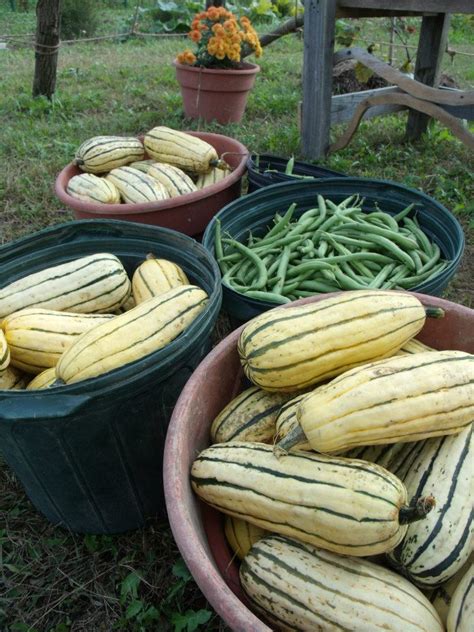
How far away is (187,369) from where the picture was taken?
1.79 m

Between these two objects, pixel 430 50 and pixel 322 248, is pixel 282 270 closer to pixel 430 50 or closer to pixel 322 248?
pixel 322 248

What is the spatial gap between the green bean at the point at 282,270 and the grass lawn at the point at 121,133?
1.11 meters

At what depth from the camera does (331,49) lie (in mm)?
4348

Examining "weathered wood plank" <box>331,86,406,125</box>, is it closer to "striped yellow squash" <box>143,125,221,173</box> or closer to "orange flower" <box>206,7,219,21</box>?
"orange flower" <box>206,7,219,21</box>

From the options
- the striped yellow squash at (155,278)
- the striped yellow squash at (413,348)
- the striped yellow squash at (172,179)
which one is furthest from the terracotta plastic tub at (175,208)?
the striped yellow squash at (413,348)

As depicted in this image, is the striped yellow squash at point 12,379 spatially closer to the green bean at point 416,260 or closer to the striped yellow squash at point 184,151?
the green bean at point 416,260

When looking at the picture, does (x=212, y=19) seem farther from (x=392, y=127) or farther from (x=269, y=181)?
(x=269, y=181)

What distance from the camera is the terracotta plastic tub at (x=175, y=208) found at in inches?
114

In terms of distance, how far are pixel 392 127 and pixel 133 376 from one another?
4.83 m

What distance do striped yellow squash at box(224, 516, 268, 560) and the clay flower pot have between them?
466 cm

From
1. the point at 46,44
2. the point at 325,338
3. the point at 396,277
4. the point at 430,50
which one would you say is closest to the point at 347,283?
the point at 396,277

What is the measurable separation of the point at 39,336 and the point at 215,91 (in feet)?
13.4

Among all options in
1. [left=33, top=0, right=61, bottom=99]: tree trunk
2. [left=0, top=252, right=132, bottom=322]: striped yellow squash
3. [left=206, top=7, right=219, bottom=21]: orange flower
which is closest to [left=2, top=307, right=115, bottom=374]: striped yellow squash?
[left=0, top=252, right=132, bottom=322]: striped yellow squash

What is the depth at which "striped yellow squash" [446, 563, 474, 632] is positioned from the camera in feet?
→ 3.76
